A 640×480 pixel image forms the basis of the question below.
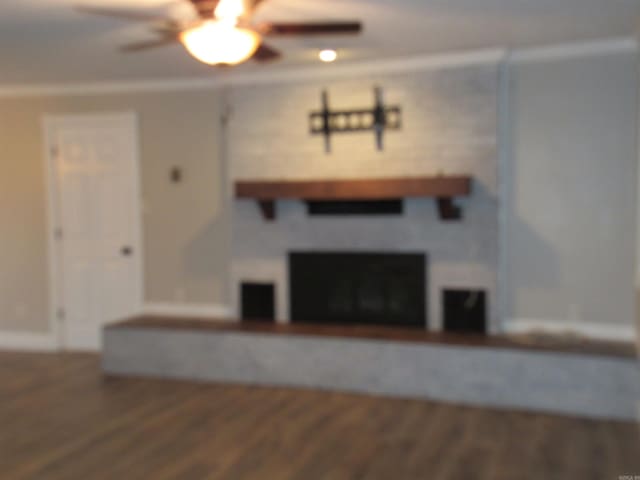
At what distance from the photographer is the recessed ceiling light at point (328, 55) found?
14.5 ft

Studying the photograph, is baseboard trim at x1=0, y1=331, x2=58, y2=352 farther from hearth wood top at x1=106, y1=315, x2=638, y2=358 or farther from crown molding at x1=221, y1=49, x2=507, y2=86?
crown molding at x1=221, y1=49, x2=507, y2=86

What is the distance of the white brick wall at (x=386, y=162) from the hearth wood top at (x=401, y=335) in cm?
27

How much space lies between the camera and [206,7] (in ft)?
8.36

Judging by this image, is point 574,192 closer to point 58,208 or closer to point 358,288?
point 358,288

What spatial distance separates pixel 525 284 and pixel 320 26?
9.09 feet

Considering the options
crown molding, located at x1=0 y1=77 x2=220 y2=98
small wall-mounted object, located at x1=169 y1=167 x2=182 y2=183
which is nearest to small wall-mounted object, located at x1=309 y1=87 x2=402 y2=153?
crown molding, located at x1=0 y1=77 x2=220 y2=98

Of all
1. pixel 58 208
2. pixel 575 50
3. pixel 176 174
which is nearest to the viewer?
pixel 575 50

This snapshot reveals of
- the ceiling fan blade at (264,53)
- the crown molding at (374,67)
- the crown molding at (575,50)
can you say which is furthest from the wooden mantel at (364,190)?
the ceiling fan blade at (264,53)

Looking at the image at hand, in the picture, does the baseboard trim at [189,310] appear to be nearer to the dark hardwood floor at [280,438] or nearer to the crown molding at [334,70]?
the dark hardwood floor at [280,438]

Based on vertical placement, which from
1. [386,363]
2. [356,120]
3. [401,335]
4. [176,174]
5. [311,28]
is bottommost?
[386,363]

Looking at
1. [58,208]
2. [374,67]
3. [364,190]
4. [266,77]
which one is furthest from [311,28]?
[58,208]

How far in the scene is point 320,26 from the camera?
→ 2.77 m

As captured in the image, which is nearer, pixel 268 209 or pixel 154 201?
pixel 268 209

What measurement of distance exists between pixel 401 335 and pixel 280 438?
134cm
